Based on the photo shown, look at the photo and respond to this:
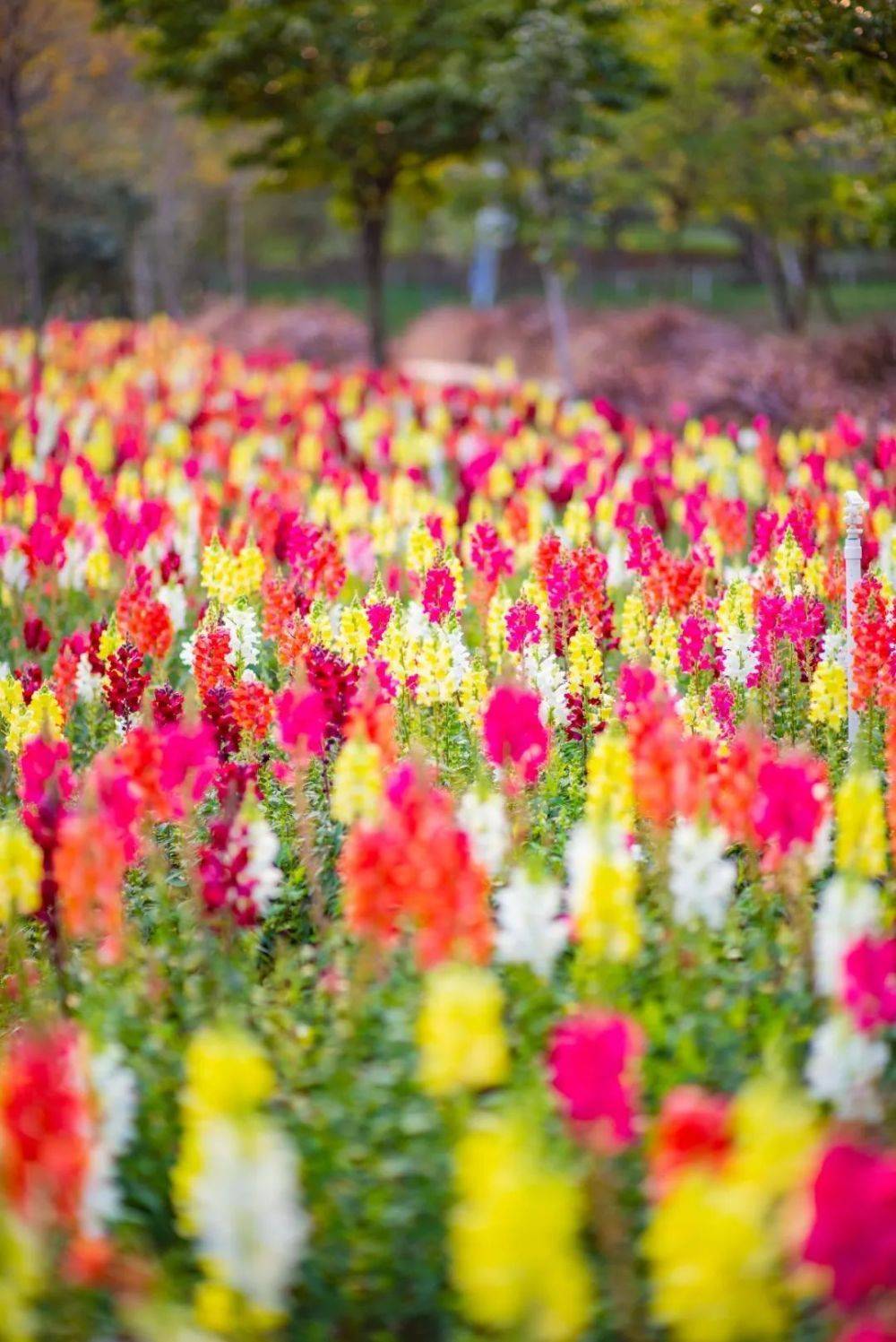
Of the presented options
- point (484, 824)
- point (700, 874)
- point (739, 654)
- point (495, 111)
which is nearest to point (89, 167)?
point (495, 111)

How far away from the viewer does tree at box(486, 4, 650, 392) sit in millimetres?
18625

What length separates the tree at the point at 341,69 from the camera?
834 inches

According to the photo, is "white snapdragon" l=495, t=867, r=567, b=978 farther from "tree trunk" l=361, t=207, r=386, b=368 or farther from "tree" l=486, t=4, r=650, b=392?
"tree trunk" l=361, t=207, r=386, b=368

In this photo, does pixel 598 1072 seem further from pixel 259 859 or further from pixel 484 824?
pixel 259 859

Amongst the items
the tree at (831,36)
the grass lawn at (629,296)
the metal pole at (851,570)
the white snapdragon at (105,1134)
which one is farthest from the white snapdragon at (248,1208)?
the grass lawn at (629,296)

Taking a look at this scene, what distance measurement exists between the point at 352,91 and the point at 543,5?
11.0 ft

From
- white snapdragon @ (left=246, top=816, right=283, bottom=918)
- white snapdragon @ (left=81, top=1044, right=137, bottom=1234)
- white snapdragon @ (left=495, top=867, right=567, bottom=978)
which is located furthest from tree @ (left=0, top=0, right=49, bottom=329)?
white snapdragon @ (left=81, top=1044, right=137, bottom=1234)

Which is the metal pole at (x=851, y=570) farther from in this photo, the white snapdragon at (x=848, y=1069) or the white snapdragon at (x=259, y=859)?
the white snapdragon at (x=848, y=1069)

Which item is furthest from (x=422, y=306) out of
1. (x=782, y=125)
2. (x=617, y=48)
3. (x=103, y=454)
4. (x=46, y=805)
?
(x=46, y=805)

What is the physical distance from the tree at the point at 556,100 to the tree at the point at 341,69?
36.3 inches

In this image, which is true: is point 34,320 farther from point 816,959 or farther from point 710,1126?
point 710,1126

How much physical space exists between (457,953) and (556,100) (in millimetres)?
16921

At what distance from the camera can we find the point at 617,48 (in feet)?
66.3

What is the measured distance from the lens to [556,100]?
19.4 meters
